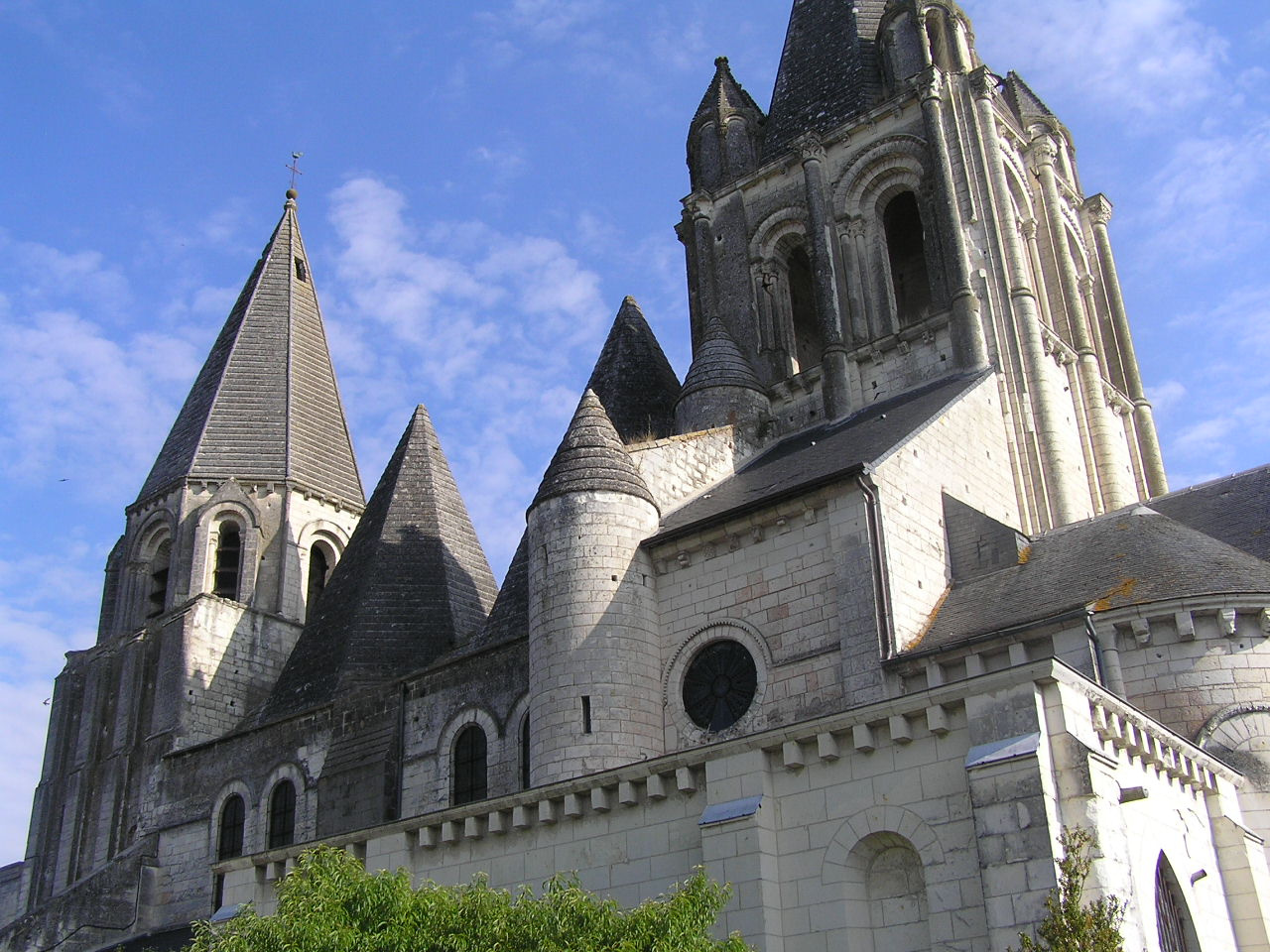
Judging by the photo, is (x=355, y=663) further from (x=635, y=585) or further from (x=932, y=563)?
(x=932, y=563)

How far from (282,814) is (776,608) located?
388 inches

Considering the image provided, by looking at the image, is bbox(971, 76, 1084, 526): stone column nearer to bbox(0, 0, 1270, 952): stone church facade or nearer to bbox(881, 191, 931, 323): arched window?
bbox(0, 0, 1270, 952): stone church facade

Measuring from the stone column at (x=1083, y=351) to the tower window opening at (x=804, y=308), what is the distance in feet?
15.6

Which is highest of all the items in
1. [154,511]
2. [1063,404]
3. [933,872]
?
[154,511]

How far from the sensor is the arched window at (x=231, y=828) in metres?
21.7

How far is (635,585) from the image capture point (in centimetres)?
1659

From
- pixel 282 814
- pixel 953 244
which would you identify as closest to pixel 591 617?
pixel 282 814

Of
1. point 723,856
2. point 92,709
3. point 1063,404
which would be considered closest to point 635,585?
point 723,856

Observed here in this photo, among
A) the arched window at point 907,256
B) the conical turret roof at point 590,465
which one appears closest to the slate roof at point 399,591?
the conical turret roof at point 590,465

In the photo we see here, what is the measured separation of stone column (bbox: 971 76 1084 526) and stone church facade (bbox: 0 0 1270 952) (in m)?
0.07

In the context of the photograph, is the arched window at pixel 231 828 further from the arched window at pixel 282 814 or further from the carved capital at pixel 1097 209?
the carved capital at pixel 1097 209

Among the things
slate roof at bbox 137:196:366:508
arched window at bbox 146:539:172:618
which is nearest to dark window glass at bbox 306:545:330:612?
slate roof at bbox 137:196:366:508

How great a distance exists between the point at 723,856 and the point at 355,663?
41.4 ft

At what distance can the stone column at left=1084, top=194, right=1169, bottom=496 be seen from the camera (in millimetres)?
23641
